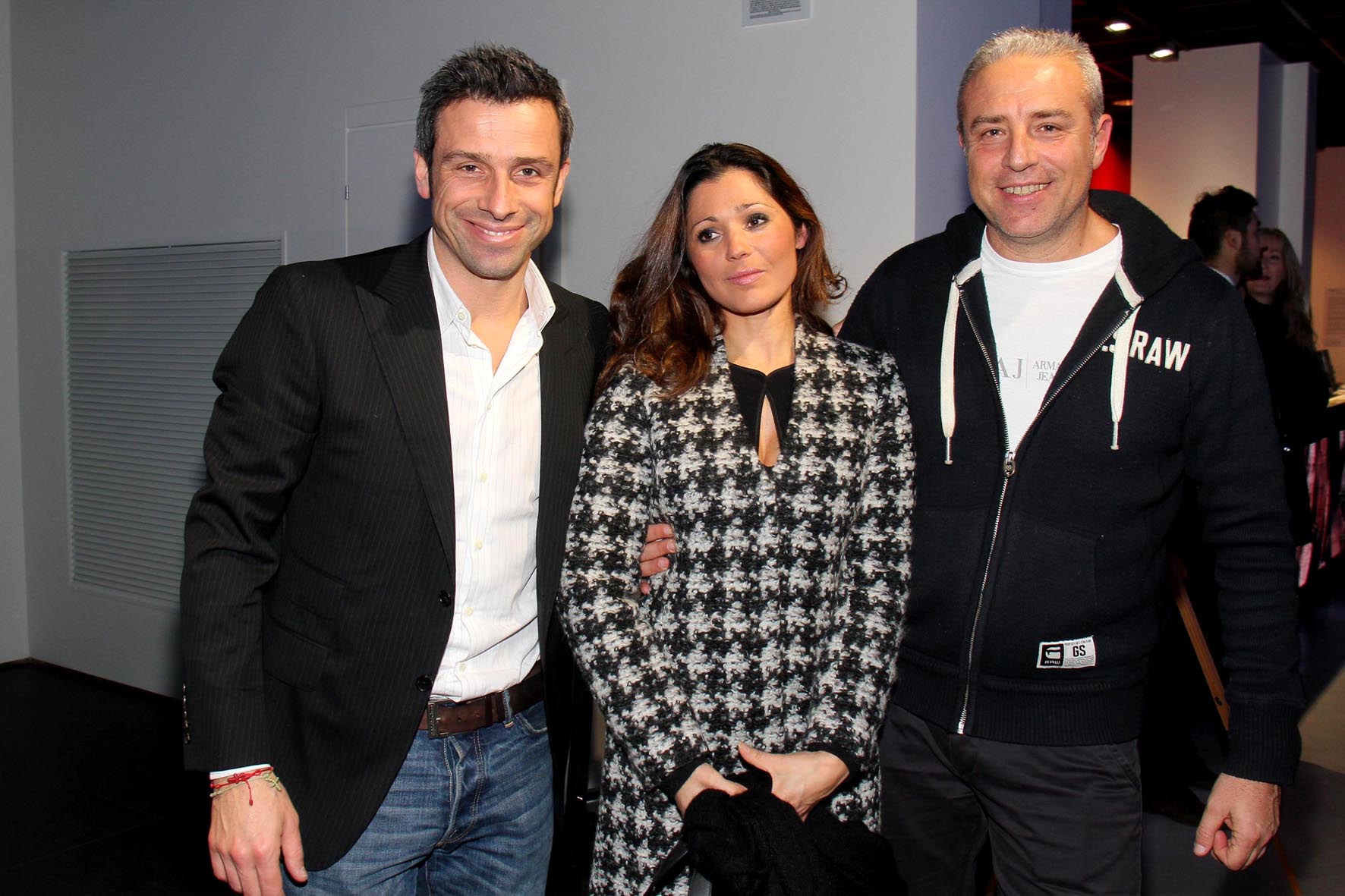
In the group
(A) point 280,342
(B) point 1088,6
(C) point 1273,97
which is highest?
(B) point 1088,6

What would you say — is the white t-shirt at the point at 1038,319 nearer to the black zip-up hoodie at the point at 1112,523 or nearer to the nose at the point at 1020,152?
the black zip-up hoodie at the point at 1112,523

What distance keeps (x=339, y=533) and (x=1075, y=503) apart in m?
1.32

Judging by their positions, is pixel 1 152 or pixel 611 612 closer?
pixel 611 612

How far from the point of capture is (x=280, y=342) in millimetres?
1690

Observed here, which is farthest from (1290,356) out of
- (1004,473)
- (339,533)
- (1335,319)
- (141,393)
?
(1335,319)

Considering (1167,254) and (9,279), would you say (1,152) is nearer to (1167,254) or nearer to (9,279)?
(9,279)

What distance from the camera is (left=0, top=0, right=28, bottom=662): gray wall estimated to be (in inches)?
219

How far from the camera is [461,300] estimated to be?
6.19 ft

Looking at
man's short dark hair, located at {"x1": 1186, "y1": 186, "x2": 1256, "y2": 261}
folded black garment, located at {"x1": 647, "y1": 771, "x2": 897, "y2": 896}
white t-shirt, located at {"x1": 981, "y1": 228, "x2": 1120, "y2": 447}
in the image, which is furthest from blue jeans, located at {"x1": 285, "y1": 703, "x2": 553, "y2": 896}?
man's short dark hair, located at {"x1": 1186, "y1": 186, "x2": 1256, "y2": 261}

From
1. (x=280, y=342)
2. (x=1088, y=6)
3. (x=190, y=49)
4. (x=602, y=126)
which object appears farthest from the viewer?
(x=1088, y=6)

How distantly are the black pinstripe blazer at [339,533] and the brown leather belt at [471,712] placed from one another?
0.18 ft

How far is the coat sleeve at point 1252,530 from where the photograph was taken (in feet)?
6.01

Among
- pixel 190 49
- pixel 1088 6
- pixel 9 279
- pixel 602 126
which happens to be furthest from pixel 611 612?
pixel 1088 6

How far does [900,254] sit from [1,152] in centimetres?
544
